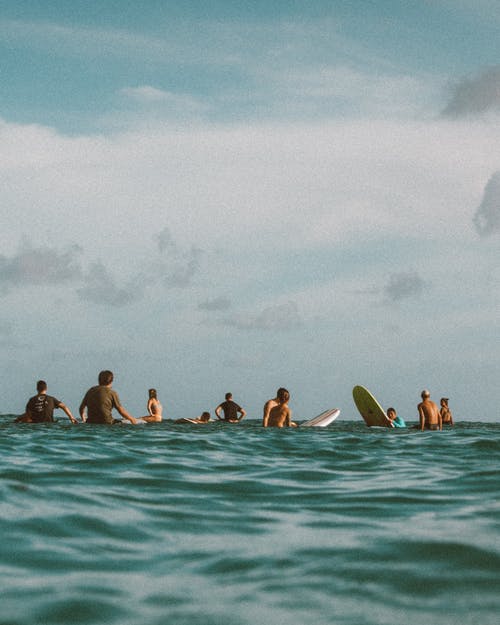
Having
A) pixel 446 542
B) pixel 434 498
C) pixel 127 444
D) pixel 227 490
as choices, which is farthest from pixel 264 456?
pixel 446 542

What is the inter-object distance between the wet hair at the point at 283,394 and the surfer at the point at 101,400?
3.58 meters

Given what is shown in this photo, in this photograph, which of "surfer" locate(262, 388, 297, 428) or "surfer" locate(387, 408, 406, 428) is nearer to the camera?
"surfer" locate(262, 388, 297, 428)

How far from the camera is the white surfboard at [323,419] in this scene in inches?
849

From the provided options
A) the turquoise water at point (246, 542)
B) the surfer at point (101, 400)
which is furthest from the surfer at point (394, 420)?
the turquoise water at point (246, 542)

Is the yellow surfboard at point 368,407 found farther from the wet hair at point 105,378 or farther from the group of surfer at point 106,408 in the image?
the wet hair at point 105,378

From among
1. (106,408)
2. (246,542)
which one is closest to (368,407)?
(106,408)

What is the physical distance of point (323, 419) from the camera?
22312mm

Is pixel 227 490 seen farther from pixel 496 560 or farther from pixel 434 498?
pixel 496 560

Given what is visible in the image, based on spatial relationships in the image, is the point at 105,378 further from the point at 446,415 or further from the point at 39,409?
the point at 446,415

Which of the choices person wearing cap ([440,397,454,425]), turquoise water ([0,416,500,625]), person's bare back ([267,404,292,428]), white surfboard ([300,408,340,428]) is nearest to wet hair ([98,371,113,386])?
person's bare back ([267,404,292,428])

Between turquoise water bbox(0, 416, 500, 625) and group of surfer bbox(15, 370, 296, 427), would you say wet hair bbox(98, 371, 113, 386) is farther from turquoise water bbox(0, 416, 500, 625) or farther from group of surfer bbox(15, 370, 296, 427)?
turquoise water bbox(0, 416, 500, 625)

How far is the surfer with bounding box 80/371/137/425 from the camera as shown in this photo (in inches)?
638

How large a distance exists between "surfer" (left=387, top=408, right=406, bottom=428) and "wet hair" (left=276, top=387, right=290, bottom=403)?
6609 millimetres

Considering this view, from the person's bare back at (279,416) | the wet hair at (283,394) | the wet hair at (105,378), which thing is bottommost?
the person's bare back at (279,416)
